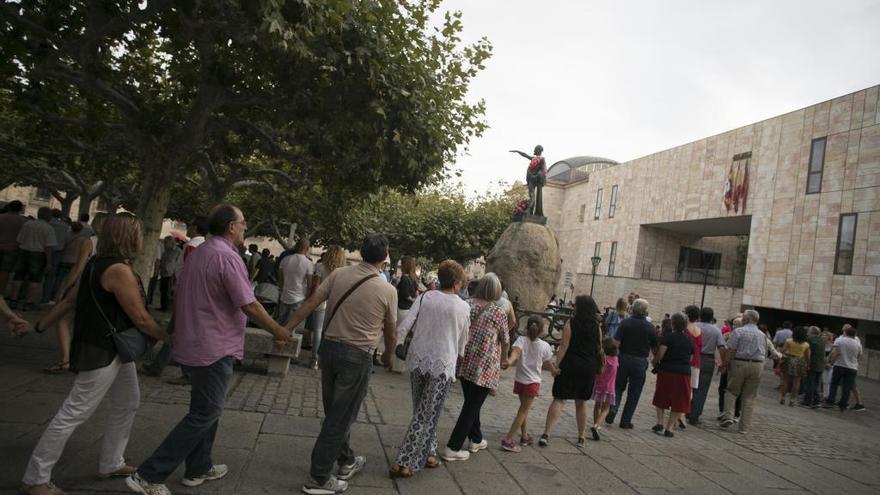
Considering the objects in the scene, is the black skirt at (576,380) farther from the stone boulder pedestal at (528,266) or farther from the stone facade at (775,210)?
the stone facade at (775,210)

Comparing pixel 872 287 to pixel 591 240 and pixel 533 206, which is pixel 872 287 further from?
pixel 591 240

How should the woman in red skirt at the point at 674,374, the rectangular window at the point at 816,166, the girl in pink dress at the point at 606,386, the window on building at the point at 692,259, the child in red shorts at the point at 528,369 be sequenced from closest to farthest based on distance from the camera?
the child in red shorts at the point at 528,369
the girl in pink dress at the point at 606,386
the woman in red skirt at the point at 674,374
the rectangular window at the point at 816,166
the window on building at the point at 692,259

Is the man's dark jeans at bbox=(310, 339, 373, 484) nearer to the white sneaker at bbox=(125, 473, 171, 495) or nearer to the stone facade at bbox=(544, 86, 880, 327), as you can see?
the white sneaker at bbox=(125, 473, 171, 495)

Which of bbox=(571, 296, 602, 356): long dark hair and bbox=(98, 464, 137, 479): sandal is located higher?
bbox=(571, 296, 602, 356): long dark hair

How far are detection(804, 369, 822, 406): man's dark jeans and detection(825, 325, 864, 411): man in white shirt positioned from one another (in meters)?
0.43

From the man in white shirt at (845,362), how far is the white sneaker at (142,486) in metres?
14.2

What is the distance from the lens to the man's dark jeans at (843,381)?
12.5 metres

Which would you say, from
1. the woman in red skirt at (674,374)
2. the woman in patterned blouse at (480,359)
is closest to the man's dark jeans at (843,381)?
the woman in red skirt at (674,374)

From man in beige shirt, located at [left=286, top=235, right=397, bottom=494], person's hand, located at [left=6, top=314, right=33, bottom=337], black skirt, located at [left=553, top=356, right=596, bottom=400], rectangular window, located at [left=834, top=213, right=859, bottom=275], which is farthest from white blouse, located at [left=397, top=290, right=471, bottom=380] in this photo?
rectangular window, located at [left=834, top=213, right=859, bottom=275]

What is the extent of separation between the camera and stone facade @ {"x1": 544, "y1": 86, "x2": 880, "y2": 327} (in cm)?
2108

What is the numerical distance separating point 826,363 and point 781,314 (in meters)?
14.7

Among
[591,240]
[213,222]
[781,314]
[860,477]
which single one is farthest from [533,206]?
[591,240]

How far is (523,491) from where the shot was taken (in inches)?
176

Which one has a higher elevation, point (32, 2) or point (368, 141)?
point (32, 2)
